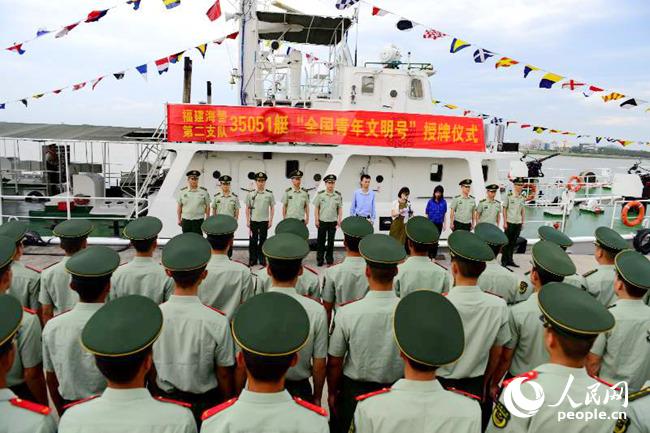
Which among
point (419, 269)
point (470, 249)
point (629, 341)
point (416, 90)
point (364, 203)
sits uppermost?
point (416, 90)

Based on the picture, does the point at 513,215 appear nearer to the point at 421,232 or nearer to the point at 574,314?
the point at 421,232

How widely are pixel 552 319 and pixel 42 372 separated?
2.66 metres

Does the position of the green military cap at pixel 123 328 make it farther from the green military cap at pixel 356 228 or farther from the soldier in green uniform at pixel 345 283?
the green military cap at pixel 356 228

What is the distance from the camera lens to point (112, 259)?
242 centimetres

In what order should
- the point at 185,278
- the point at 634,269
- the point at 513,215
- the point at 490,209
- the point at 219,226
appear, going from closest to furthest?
the point at 185,278, the point at 634,269, the point at 219,226, the point at 490,209, the point at 513,215

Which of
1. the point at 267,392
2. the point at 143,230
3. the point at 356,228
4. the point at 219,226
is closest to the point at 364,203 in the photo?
the point at 356,228

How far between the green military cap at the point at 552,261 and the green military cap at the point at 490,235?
3.14 ft

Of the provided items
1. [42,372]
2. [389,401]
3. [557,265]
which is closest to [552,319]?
[389,401]

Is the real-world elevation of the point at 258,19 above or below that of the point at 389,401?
above

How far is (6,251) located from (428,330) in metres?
2.61

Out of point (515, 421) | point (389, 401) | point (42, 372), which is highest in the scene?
point (389, 401)

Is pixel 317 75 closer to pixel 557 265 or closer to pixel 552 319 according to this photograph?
pixel 557 265

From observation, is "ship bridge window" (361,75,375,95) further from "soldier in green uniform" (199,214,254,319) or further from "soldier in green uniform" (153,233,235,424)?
"soldier in green uniform" (153,233,235,424)

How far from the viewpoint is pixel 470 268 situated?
2531 mm
